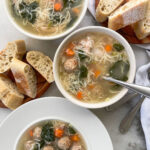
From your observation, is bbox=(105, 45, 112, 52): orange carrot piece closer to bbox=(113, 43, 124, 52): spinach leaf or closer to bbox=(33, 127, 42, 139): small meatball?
bbox=(113, 43, 124, 52): spinach leaf

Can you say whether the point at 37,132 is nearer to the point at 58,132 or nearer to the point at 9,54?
Result: the point at 58,132

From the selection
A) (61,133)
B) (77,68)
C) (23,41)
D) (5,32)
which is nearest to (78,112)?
(61,133)

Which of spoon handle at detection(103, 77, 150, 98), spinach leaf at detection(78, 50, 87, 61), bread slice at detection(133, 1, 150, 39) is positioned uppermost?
bread slice at detection(133, 1, 150, 39)

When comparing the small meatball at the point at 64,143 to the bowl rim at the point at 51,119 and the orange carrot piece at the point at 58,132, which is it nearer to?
the orange carrot piece at the point at 58,132

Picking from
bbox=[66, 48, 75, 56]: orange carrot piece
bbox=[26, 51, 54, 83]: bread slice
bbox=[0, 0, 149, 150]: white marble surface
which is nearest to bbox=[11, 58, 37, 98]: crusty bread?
bbox=[26, 51, 54, 83]: bread slice

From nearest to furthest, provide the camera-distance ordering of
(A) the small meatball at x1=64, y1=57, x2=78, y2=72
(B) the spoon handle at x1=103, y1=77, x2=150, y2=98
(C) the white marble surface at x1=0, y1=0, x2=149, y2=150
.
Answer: (B) the spoon handle at x1=103, y1=77, x2=150, y2=98, (A) the small meatball at x1=64, y1=57, x2=78, y2=72, (C) the white marble surface at x1=0, y1=0, x2=149, y2=150

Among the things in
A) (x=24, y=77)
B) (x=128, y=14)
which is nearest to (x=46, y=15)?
(x=24, y=77)

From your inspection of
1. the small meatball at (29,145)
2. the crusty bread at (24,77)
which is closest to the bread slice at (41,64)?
the crusty bread at (24,77)
